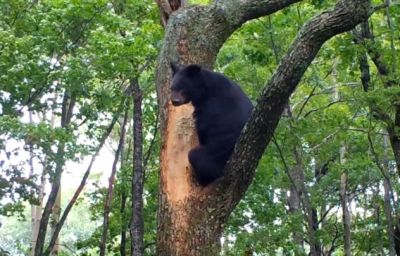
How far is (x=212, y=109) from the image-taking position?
14.8ft

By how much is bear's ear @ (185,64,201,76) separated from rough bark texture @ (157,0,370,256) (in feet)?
0.73

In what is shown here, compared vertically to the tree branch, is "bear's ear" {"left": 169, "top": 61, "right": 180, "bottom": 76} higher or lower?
higher

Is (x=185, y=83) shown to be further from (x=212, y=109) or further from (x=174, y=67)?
(x=212, y=109)

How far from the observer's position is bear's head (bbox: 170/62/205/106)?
4.29 m

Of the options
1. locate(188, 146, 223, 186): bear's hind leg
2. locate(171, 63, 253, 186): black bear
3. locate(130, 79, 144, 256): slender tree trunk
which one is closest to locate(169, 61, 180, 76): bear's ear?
locate(171, 63, 253, 186): black bear

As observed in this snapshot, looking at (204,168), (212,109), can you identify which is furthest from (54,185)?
(204,168)

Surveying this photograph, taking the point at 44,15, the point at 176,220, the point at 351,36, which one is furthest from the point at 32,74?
the point at 176,220

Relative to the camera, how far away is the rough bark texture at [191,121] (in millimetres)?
3566

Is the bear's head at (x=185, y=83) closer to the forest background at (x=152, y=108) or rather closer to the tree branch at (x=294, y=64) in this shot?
the tree branch at (x=294, y=64)

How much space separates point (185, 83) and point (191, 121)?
0.98ft

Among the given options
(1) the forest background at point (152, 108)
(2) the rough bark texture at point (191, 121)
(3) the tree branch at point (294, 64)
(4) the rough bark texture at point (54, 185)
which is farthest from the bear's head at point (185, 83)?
(4) the rough bark texture at point (54, 185)

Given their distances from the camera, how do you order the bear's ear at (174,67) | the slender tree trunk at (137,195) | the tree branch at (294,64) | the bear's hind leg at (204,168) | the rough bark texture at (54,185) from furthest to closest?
the rough bark texture at (54,185), the slender tree trunk at (137,195), the bear's ear at (174,67), the bear's hind leg at (204,168), the tree branch at (294,64)

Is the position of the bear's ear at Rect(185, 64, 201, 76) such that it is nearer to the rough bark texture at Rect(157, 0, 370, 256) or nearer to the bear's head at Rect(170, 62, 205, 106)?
the bear's head at Rect(170, 62, 205, 106)

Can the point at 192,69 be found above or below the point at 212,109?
above
